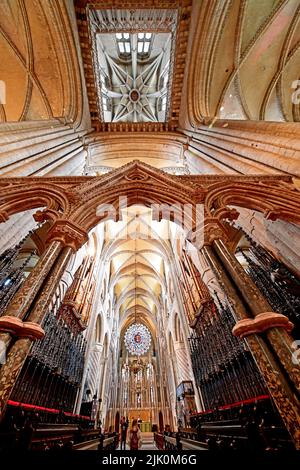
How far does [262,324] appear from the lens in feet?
7.25

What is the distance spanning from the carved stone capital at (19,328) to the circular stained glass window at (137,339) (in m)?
24.7

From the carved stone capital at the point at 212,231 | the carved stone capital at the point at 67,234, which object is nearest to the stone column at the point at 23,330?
the carved stone capital at the point at 67,234

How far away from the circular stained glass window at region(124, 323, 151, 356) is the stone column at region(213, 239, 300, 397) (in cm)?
2443

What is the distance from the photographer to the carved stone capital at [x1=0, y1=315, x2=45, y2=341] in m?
2.21

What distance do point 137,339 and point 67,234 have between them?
78.5 feet

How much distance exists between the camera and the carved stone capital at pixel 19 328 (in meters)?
2.21

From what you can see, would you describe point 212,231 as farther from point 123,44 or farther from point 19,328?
point 123,44

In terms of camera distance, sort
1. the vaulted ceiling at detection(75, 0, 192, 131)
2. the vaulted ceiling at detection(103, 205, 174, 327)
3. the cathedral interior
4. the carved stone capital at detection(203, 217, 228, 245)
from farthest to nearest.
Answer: the vaulted ceiling at detection(103, 205, 174, 327)
the vaulted ceiling at detection(75, 0, 192, 131)
the carved stone capital at detection(203, 217, 228, 245)
the cathedral interior

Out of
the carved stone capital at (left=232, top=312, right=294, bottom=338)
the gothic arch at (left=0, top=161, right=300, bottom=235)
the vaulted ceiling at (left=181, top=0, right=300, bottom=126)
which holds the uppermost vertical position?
the vaulted ceiling at (left=181, top=0, right=300, bottom=126)

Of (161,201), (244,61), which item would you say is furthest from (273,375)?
(244,61)

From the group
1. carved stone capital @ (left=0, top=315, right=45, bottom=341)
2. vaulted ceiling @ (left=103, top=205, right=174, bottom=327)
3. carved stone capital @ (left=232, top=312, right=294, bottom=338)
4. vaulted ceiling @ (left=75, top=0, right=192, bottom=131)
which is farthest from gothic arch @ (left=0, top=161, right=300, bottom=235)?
vaulted ceiling @ (left=103, top=205, right=174, bottom=327)

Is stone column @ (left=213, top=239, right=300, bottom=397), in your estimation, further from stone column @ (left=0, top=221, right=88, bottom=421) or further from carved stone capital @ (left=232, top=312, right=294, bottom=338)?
stone column @ (left=0, top=221, right=88, bottom=421)

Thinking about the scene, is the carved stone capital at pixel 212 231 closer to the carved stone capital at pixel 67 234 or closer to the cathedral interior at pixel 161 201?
the cathedral interior at pixel 161 201
